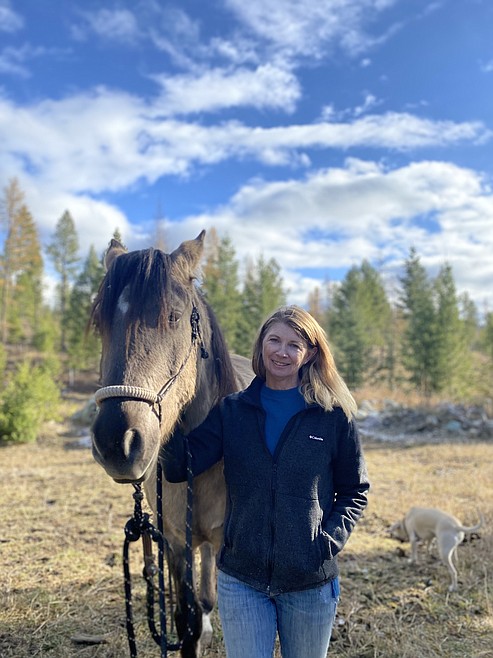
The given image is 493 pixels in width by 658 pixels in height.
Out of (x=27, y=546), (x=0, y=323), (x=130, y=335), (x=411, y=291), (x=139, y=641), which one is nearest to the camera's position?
(x=130, y=335)

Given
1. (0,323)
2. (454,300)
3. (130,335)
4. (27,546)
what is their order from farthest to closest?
(0,323) → (454,300) → (27,546) → (130,335)

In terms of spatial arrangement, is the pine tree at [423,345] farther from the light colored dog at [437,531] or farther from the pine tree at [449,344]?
the light colored dog at [437,531]

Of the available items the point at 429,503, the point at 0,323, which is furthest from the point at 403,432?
the point at 0,323

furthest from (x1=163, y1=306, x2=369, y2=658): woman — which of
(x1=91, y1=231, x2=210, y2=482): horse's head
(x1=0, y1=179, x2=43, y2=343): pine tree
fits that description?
(x1=0, y1=179, x2=43, y2=343): pine tree

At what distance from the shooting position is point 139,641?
3.46 meters

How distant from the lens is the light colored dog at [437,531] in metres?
4.40

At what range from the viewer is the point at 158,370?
1904mm

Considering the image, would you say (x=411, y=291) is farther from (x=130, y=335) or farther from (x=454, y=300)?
(x=130, y=335)

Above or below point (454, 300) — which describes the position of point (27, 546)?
below

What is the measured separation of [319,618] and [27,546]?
172 inches

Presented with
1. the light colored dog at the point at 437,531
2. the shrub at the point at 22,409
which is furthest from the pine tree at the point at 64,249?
the light colored dog at the point at 437,531

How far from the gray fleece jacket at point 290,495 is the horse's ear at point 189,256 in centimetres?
71

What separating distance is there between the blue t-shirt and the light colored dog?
129 inches

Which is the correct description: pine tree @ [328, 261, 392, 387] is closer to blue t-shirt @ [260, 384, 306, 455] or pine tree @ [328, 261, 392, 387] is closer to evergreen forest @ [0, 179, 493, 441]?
evergreen forest @ [0, 179, 493, 441]
